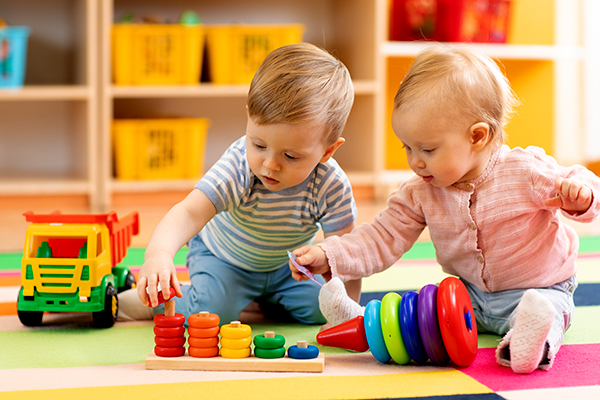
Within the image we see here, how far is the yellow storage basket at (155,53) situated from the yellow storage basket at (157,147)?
12 cm

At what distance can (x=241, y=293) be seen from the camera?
101 centimetres

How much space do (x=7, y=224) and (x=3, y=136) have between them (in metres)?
0.67

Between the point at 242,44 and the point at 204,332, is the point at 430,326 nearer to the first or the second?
the point at 204,332

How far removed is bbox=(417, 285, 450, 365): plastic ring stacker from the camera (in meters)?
0.72

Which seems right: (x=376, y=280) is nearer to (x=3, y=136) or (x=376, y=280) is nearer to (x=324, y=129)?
(x=324, y=129)

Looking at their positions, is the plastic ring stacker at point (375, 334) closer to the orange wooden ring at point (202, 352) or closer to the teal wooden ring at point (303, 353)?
the teal wooden ring at point (303, 353)

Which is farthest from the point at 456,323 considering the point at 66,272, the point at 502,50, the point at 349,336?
the point at 502,50

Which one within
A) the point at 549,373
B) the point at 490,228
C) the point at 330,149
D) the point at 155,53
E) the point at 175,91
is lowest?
the point at 549,373

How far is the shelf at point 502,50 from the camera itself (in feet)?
6.70

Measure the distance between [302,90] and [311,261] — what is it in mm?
225

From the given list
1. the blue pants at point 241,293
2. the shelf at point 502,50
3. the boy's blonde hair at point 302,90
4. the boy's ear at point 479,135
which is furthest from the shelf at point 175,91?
the boy's ear at point 479,135

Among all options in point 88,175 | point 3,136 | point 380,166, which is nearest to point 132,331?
point 88,175

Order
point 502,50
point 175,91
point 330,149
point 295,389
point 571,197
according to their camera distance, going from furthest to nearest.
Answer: point 502,50, point 175,91, point 330,149, point 571,197, point 295,389

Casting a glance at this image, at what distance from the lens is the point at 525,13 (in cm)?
265
